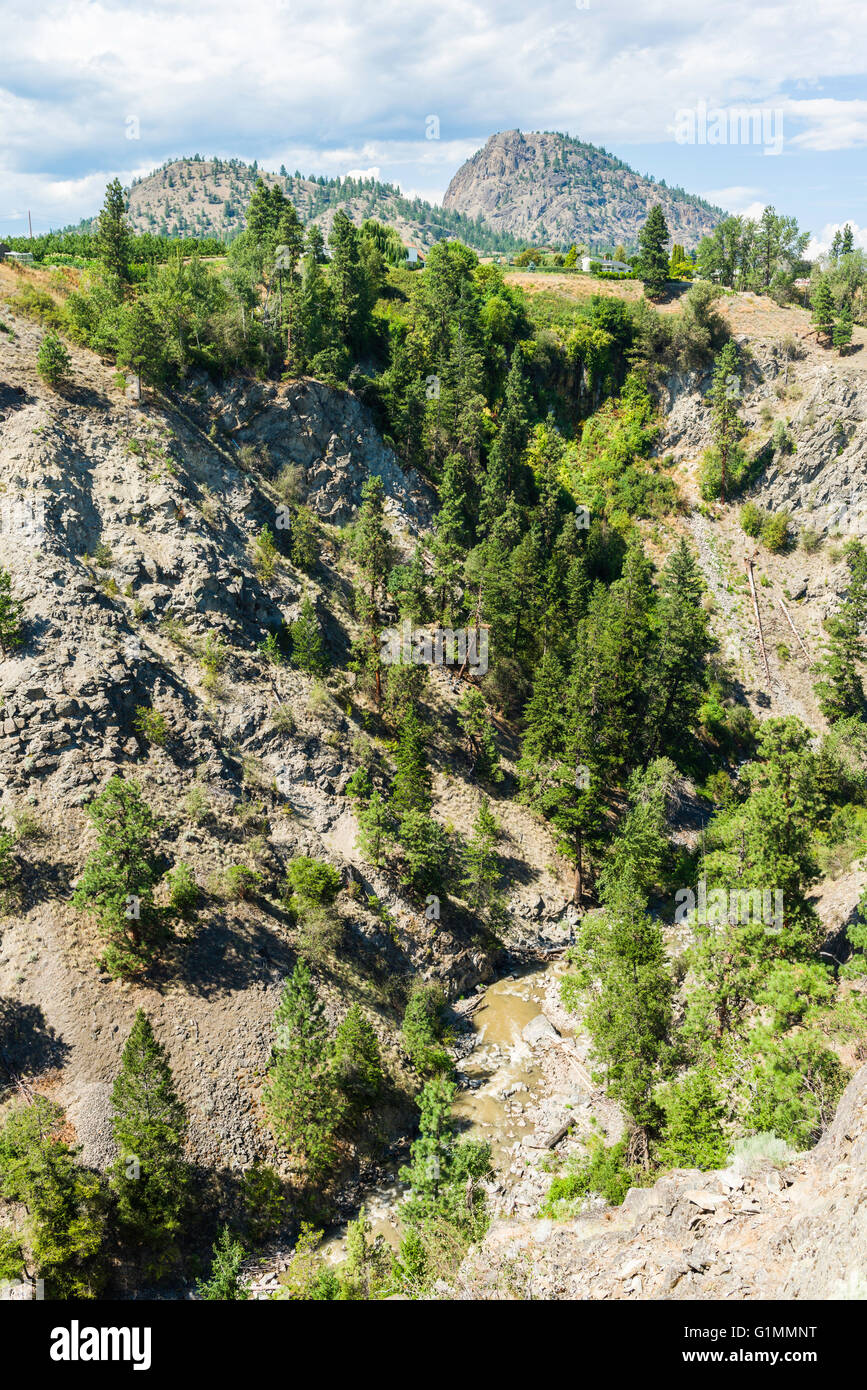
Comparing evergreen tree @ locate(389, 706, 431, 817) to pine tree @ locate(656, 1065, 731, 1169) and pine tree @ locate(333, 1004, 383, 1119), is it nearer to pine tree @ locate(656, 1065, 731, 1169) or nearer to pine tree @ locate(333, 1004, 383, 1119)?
pine tree @ locate(333, 1004, 383, 1119)

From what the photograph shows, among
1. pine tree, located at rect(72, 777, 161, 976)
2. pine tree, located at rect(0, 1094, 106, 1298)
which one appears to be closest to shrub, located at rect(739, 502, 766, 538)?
pine tree, located at rect(72, 777, 161, 976)

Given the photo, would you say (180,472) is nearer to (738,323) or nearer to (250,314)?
(250,314)

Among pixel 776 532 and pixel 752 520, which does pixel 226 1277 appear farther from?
pixel 752 520

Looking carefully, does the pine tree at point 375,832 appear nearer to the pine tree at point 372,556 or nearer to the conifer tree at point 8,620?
the pine tree at point 372,556

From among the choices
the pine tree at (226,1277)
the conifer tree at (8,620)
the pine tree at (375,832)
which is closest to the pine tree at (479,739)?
the pine tree at (375,832)

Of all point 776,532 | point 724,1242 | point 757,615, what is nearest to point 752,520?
point 776,532

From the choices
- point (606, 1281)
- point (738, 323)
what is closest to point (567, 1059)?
point (606, 1281)
